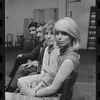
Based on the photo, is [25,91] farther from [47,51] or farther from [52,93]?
[47,51]

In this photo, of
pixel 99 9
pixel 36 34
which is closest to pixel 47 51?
pixel 36 34

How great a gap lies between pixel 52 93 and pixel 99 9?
27cm

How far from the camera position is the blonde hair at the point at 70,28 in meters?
0.38

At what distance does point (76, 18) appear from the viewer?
362 millimetres

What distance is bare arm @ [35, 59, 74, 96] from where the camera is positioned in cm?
40

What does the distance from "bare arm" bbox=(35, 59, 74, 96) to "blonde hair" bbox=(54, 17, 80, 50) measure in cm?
3

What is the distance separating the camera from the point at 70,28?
0.39 metres

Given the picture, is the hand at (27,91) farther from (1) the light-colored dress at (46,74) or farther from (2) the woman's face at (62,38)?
(2) the woman's face at (62,38)

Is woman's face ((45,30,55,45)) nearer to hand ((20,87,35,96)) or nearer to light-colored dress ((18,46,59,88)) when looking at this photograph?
light-colored dress ((18,46,59,88))

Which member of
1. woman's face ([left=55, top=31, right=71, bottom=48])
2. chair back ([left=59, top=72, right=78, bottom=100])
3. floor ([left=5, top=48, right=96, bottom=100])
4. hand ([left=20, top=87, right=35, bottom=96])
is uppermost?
woman's face ([left=55, top=31, right=71, bottom=48])

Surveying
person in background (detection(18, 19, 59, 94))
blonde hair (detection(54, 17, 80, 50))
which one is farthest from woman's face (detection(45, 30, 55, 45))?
blonde hair (detection(54, 17, 80, 50))

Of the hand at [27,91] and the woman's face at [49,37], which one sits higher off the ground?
the woman's face at [49,37]

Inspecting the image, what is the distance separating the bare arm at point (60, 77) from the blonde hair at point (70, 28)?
34mm

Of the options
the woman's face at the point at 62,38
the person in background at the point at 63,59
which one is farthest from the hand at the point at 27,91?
the woman's face at the point at 62,38
